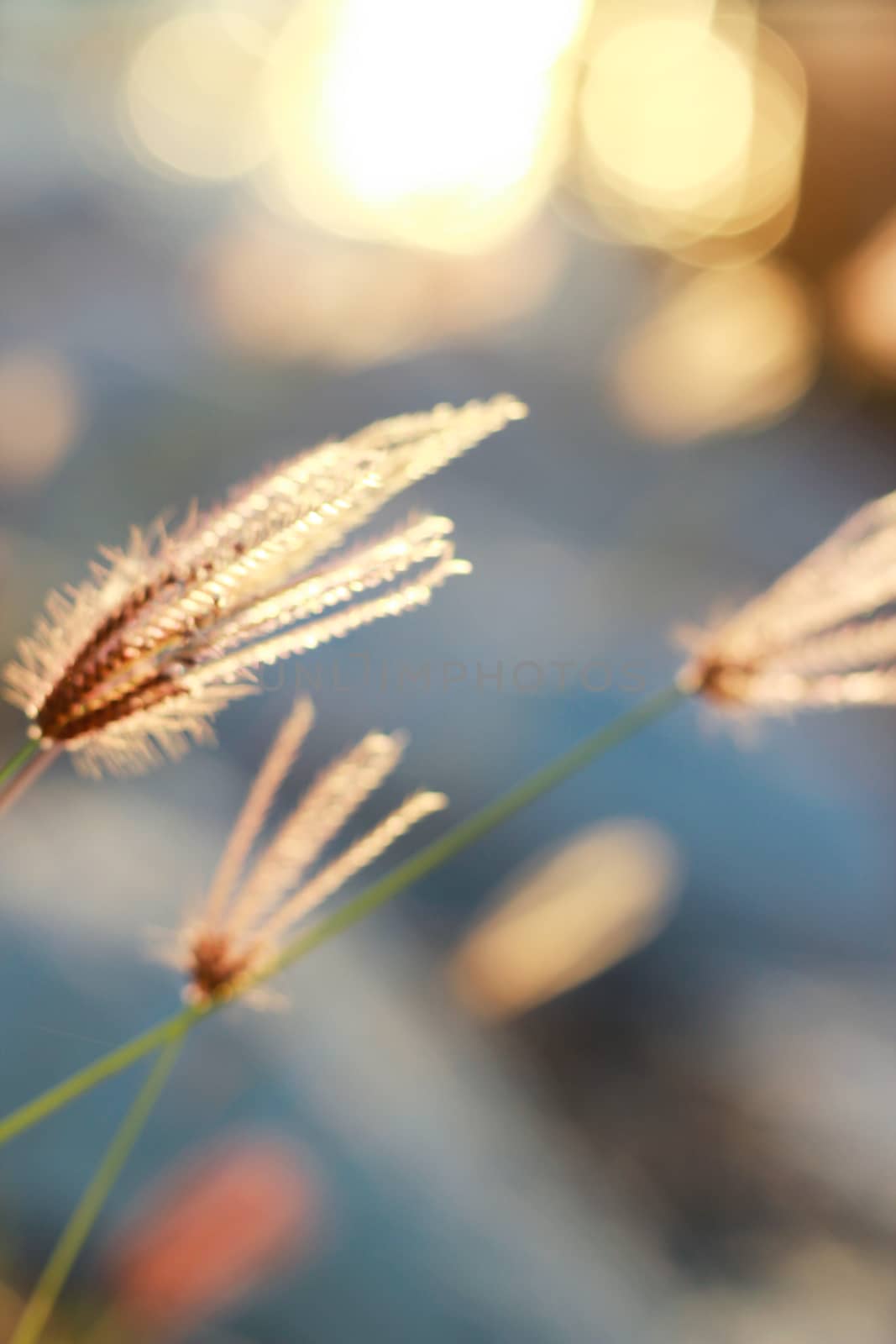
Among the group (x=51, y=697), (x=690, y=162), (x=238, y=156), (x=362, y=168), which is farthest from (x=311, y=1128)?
(x=690, y=162)

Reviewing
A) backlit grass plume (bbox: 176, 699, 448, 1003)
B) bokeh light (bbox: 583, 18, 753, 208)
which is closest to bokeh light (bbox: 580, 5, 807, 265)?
bokeh light (bbox: 583, 18, 753, 208)

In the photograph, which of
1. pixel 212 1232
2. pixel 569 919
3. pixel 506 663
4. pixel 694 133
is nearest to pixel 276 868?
pixel 212 1232

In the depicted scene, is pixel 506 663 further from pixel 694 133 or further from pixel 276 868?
pixel 694 133

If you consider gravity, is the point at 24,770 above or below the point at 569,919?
Answer: below

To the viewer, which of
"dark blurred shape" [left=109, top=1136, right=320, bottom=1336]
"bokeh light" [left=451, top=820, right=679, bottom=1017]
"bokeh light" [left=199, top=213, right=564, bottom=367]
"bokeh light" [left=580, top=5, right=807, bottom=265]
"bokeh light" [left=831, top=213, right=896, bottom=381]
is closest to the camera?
"dark blurred shape" [left=109, top=1136, right=320, bottom=1336]

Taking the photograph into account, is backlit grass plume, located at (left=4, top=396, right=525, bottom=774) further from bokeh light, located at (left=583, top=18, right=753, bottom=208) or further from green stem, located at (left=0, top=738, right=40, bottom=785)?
bokeh light, located at (left=583, top=18, right=753, bottom=208)

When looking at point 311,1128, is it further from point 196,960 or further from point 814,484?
point 814,484
